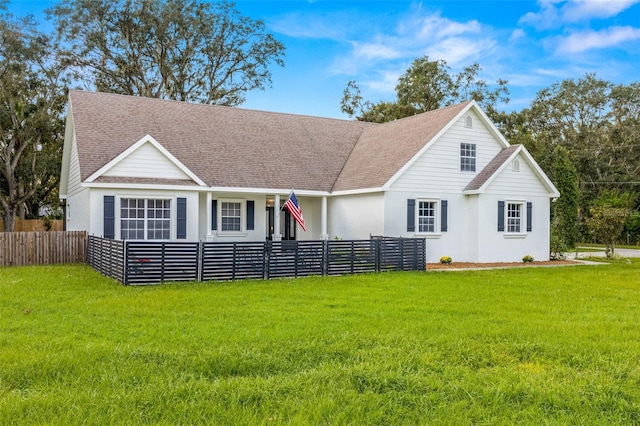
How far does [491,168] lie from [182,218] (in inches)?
455

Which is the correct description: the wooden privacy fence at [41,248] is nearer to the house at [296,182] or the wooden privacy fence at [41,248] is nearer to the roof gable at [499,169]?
the house at [296,182]

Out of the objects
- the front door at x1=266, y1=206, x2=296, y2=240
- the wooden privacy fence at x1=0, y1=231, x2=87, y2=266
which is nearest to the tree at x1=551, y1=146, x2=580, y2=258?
the front door at x1=266, y1=206, x2=296, y2=240

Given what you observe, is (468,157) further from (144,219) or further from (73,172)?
(73,172)

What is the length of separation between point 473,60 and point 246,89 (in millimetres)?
17052

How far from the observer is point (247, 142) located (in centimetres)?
2112

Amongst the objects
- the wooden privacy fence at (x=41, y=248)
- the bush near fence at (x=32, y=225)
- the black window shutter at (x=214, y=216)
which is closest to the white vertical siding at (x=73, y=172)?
the wooden privacy fence at (x=41, y=248)

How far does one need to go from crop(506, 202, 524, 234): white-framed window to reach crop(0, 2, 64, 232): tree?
2497 centimetres

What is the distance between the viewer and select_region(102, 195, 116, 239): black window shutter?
1552cm

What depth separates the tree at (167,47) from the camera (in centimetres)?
3378

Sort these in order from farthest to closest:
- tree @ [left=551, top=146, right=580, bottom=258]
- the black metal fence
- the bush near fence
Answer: the bush near fence, tree @ [left=551, top=146, right=580, bottom=258], the black metal fence

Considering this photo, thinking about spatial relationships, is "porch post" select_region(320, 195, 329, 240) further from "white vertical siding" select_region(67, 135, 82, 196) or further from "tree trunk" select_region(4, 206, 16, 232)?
"tree trunk" select_region(4, 206, 16, 232)

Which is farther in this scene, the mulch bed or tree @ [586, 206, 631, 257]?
tree @ [586, 206, 631, 257]

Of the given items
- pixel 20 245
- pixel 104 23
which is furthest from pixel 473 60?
pixel 20 245

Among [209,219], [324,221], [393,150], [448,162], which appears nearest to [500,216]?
[448,162]
